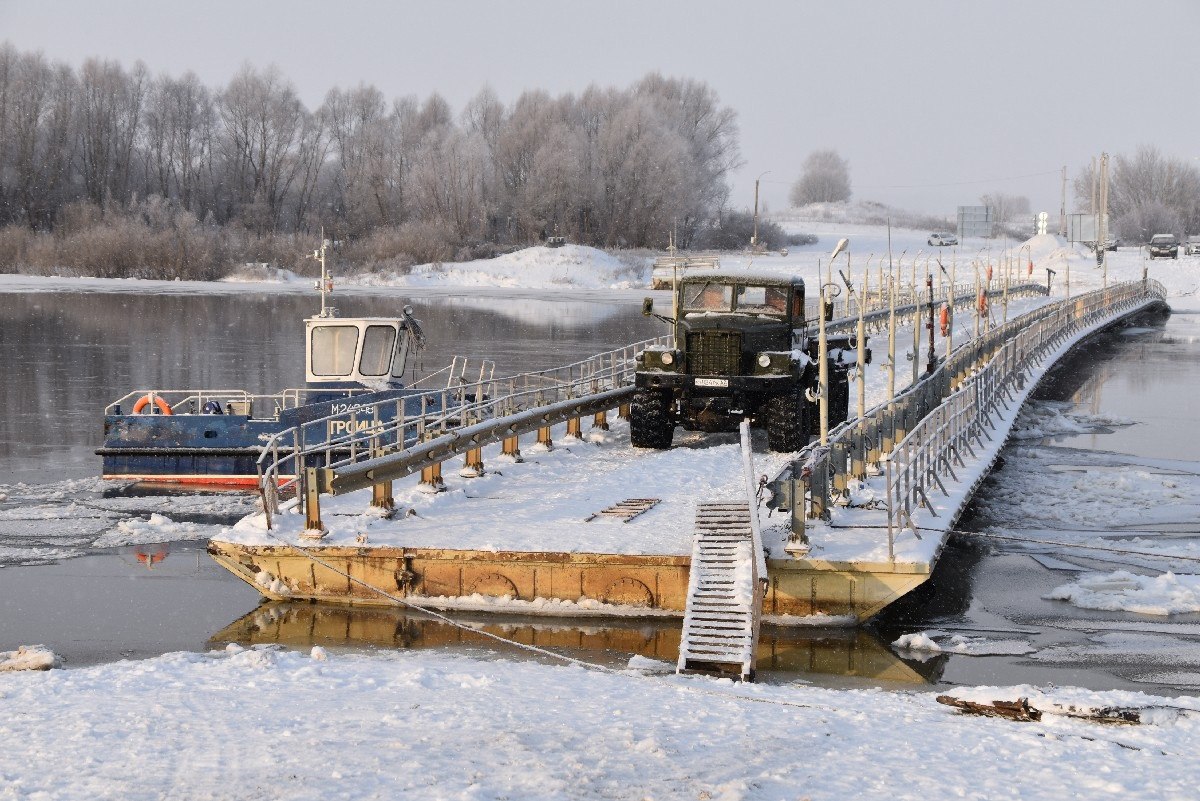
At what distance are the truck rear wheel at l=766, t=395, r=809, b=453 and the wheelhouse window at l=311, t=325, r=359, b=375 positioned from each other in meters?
8.76

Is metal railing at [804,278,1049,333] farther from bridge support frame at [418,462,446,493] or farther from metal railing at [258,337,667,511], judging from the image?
bridge support frame at [418,462,446,493]

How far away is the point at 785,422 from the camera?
21750 mm

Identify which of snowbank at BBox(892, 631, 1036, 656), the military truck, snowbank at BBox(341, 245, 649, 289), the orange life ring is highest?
snowbank at BBox(341, 245, 649, 289)

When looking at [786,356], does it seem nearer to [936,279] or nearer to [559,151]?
[936,279]

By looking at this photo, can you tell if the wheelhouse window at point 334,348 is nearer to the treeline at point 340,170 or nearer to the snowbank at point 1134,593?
the snowbank at point 1134,593

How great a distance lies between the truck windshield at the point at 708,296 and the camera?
22.7 m

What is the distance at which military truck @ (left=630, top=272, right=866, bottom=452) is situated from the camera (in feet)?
71.3

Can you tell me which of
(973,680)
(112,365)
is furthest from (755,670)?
(112,365)

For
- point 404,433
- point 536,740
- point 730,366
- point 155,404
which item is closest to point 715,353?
point 730,366

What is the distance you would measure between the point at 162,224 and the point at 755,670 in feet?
330

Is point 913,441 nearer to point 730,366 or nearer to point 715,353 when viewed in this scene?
point 730,366

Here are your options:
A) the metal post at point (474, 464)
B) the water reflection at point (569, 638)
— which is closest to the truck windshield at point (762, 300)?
the metal post at point (474, 464)

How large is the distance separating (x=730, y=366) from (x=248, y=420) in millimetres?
9042

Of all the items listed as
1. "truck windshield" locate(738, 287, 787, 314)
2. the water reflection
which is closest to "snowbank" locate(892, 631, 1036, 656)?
the water reflection
